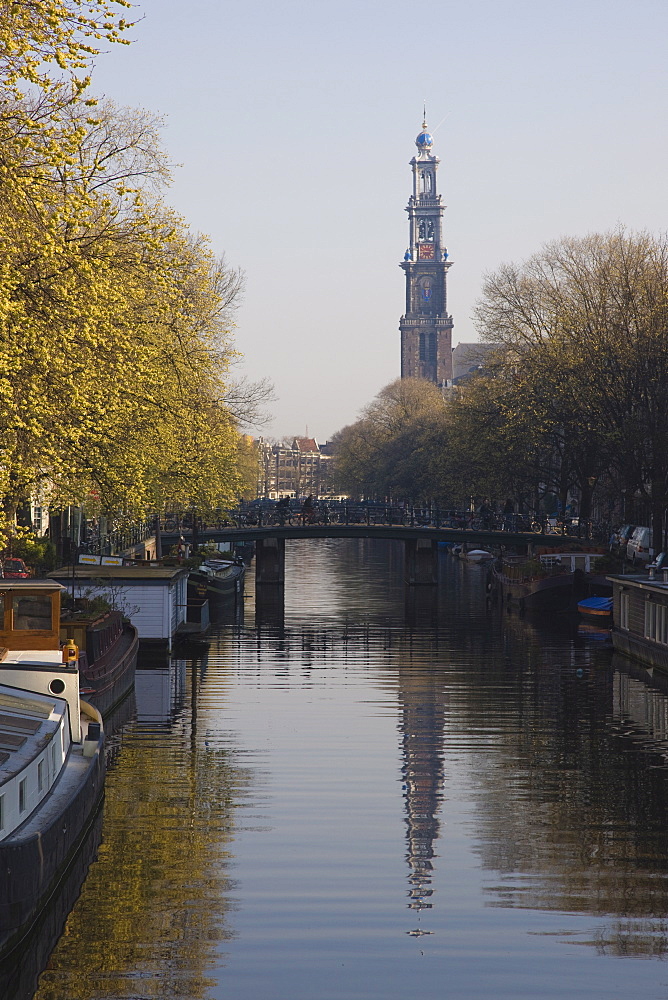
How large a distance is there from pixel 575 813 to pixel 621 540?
48.1 meters

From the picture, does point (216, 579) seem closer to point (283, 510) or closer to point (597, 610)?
point (283, 510)

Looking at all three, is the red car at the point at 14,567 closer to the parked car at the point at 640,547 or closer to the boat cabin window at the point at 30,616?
the boat cabin window at the point at 30,616

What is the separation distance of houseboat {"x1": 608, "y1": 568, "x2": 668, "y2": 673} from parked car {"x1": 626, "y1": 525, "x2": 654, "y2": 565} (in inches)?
451

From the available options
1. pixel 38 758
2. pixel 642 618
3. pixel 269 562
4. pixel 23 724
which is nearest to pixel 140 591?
pixel 642 618

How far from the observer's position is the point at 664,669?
1827 inches

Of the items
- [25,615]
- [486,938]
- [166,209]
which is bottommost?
[486,938]

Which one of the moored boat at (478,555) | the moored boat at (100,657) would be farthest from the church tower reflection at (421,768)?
the moored boat at (478,555)

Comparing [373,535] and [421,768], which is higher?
[373,535]

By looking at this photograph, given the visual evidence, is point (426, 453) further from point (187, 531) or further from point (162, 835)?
point (162, 835)

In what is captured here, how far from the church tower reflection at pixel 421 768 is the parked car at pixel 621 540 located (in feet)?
80.9

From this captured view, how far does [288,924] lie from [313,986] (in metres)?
2.28

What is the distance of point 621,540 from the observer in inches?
2837

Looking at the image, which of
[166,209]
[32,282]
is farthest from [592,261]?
[32,282]

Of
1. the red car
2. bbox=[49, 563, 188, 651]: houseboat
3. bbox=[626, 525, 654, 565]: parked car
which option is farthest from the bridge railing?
the red car
